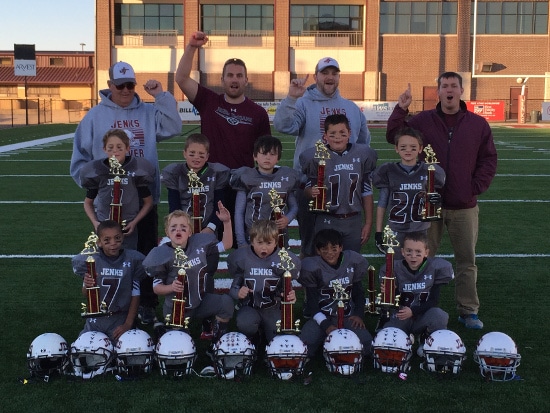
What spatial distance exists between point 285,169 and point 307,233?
2.11ft

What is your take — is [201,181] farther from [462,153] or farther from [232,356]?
[462,153]

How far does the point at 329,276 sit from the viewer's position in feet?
14.8

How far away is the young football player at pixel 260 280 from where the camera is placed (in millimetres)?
4340

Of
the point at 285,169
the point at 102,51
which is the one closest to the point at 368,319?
the point at 285,169

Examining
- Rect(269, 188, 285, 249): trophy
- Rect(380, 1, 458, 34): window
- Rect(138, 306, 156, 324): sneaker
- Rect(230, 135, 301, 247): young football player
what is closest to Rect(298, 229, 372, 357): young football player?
Rect(269, 188, 285, 249): trophy

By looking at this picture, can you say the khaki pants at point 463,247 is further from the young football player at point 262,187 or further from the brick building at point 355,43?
the brick building at point 355,43

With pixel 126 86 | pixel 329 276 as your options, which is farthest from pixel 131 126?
pixel 329 276

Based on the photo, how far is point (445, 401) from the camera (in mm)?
3617

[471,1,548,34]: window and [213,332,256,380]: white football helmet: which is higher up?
[471,1,548,34]: window

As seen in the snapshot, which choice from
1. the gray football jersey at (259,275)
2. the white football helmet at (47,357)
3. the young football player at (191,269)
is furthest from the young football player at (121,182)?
the white football helmet at (47,357)

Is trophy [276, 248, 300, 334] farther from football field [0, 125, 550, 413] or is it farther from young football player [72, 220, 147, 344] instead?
young football player [72, 220, 147, 344]

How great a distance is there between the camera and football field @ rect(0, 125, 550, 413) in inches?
141

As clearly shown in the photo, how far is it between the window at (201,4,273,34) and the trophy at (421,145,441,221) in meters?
35.8

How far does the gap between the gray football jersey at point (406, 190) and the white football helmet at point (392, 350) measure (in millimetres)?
1018
